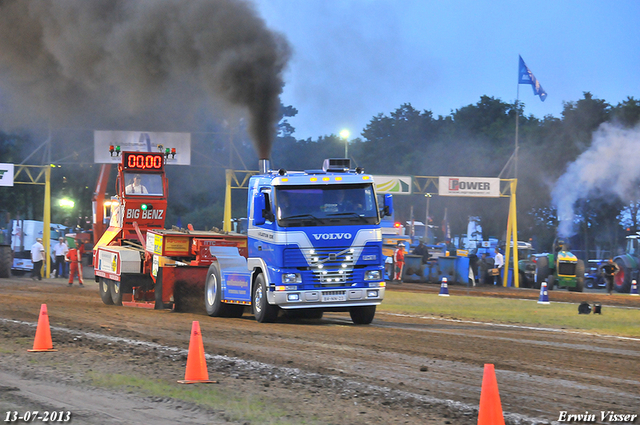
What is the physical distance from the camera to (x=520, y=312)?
20438mm

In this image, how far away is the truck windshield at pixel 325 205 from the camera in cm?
1387

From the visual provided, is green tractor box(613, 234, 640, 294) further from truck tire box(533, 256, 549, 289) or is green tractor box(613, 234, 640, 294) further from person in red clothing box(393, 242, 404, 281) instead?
person in red clothing box(393, 242, 404, 281)

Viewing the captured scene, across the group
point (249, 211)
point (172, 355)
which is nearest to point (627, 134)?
point (249, 211)

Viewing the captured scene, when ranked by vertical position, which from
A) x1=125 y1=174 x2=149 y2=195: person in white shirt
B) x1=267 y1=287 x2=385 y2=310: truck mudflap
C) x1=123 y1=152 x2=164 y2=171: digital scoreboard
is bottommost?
x1=267 y1=287 x2=385 y2=310: truck mudflap

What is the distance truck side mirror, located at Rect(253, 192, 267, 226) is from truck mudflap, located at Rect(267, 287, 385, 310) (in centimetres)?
139

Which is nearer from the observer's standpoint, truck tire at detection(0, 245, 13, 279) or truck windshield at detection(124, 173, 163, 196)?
truck windshield at detection(124, 173, 163, 196)

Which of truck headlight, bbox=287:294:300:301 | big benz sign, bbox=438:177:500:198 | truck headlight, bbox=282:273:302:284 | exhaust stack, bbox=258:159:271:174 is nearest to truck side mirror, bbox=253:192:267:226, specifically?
truck headlight, bbox=282:273:302:284

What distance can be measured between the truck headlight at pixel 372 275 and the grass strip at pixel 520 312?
4422mm

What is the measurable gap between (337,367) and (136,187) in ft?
41.4

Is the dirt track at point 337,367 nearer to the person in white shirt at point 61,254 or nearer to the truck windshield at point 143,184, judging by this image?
the truck windshield at point 143,184

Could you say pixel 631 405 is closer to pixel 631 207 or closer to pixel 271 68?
pixel 271 68

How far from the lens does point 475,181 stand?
38.9 metres

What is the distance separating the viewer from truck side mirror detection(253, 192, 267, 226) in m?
14.2

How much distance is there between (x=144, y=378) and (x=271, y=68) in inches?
520
